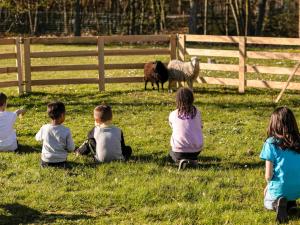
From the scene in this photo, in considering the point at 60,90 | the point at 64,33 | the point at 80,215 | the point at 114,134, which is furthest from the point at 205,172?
the point at 64,33

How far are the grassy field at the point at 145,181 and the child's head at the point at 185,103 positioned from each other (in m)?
0.74

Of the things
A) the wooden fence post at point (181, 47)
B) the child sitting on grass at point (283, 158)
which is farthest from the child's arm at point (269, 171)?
the wooden fence post at point (181, 47)

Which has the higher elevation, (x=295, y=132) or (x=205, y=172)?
(x=295, y=132)

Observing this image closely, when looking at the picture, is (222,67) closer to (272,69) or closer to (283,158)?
(272,69)

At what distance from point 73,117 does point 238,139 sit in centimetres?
384

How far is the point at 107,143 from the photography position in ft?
26.2

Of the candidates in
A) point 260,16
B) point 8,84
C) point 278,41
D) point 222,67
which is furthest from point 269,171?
point 260,16

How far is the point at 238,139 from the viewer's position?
384 inches

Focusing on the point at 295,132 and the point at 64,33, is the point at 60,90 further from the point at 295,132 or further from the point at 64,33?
the point at 64,33

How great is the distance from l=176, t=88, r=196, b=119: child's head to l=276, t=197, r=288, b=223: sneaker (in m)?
2.55

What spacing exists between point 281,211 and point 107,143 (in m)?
3.01

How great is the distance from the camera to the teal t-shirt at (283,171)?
233 inches

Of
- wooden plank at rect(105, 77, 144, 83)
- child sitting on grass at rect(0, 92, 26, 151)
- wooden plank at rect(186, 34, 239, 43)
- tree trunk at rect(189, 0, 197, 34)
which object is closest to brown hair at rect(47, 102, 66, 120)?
child sitting on grass at rect(0, 92, 26, 151)

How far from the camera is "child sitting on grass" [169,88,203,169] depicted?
8008 mm
